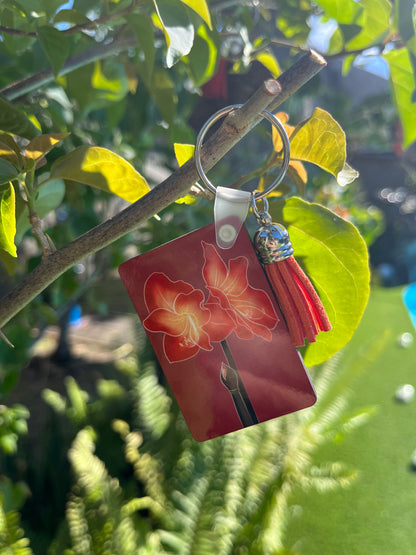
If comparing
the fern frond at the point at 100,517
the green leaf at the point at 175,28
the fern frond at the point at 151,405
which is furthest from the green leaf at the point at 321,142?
the fern frond at the point at 151,405

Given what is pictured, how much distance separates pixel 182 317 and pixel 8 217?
0.15m

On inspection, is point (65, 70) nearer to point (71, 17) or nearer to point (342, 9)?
point (71, 17)

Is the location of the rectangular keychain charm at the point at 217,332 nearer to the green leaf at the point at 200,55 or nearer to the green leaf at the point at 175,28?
the green leaf at the point at 175,28

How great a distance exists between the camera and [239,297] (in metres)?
0.39

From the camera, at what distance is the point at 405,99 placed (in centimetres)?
47

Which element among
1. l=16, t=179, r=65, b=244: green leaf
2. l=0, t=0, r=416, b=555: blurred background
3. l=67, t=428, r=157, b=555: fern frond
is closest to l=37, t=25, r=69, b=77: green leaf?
l=0, t=0, r=416, b=555: blurred background

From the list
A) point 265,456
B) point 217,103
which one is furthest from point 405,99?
point 265,456

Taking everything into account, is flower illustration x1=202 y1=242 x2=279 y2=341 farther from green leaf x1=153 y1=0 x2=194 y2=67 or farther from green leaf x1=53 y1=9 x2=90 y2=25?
green leaf x1=53 y1=9 x2=90 y2=25

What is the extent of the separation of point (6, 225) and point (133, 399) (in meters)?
1.58

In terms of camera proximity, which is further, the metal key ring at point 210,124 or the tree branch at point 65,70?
the tree branch at point 65,70

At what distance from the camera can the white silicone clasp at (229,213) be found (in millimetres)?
374

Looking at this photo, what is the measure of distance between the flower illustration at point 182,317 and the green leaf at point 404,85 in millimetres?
260

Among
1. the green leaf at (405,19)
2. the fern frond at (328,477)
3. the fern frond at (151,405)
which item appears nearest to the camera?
the green leaf at (405,19)

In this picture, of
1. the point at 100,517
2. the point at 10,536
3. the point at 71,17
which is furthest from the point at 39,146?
the point at 100,517
